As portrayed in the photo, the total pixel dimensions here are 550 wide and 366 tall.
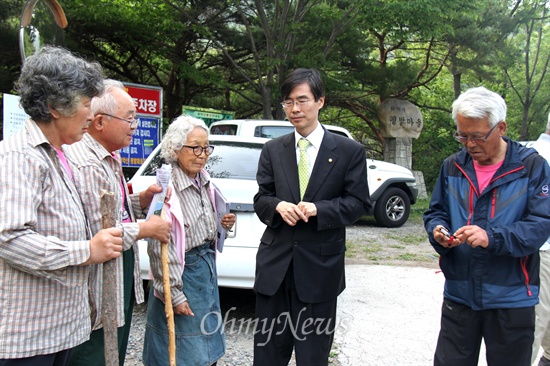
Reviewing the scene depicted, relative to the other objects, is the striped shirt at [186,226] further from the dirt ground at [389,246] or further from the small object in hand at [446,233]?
the dirt ground at [389,246]

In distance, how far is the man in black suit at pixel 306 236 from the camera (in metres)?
2.61

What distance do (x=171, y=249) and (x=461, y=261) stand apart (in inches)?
58.3

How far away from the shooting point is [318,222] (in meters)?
2.54

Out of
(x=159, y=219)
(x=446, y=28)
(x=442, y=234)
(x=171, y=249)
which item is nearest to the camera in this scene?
(x=159, y=219)

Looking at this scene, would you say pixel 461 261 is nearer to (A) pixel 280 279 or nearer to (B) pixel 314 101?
(A) pixel 280 279

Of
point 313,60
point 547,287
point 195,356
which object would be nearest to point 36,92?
point 195,356

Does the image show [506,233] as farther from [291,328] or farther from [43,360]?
[43,360]

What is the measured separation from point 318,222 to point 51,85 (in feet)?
4.68

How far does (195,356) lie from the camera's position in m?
2.58

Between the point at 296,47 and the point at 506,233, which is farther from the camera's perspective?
the point at 296,47

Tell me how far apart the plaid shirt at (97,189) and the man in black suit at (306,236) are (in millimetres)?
744

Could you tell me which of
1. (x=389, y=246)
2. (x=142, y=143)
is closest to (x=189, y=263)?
(x=389, y=246)

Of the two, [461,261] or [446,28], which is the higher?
[446,28]

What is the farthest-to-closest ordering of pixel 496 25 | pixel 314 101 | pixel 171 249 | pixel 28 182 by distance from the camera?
pixel 496 25, pixel 314 101, pixel 171 249, pixel 28 182
